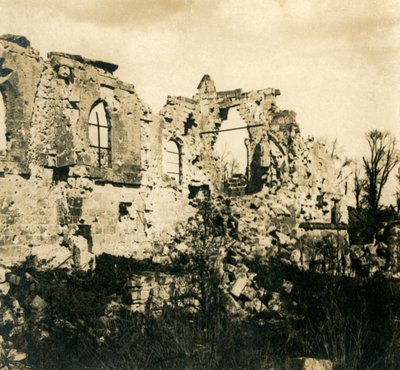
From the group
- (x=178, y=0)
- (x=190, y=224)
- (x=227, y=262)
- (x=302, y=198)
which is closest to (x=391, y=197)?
(x=302, y=198)

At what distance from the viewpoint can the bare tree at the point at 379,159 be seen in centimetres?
2656

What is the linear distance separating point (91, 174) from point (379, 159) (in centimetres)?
1885

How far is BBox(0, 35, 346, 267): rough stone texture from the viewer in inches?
475

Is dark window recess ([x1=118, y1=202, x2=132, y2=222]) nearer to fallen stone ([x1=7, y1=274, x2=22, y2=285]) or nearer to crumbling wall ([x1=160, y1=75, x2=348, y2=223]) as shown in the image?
crumbling wall ([x1=160, y1=75, x2=348, y2=223])

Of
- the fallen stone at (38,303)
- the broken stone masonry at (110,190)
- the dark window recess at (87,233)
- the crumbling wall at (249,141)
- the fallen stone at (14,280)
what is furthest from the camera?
the crumbling wall at (249,141)

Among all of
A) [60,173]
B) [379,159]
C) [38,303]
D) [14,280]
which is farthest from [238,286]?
[379,159]

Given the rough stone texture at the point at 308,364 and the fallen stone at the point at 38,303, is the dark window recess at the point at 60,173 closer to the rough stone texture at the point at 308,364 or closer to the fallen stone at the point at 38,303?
the fallen stone at the point at 38,303

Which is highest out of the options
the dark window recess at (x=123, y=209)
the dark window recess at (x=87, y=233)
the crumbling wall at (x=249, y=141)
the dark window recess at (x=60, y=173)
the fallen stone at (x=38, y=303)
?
the crumbling wall at (x=249, y=141)

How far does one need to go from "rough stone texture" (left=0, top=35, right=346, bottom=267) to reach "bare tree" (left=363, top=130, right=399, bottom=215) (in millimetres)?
10622

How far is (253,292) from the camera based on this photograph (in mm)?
7875

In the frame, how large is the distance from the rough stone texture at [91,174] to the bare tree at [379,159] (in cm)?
1062

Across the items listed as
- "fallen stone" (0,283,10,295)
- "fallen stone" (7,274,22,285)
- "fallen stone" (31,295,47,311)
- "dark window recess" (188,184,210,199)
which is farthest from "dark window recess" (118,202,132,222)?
"fallen stone" (31,295,47,311)

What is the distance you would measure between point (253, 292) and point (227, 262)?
124 centimetres

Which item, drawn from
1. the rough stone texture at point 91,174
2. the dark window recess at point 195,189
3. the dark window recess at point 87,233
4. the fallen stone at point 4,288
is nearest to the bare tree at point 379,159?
the rough stone texture at point 91,174
